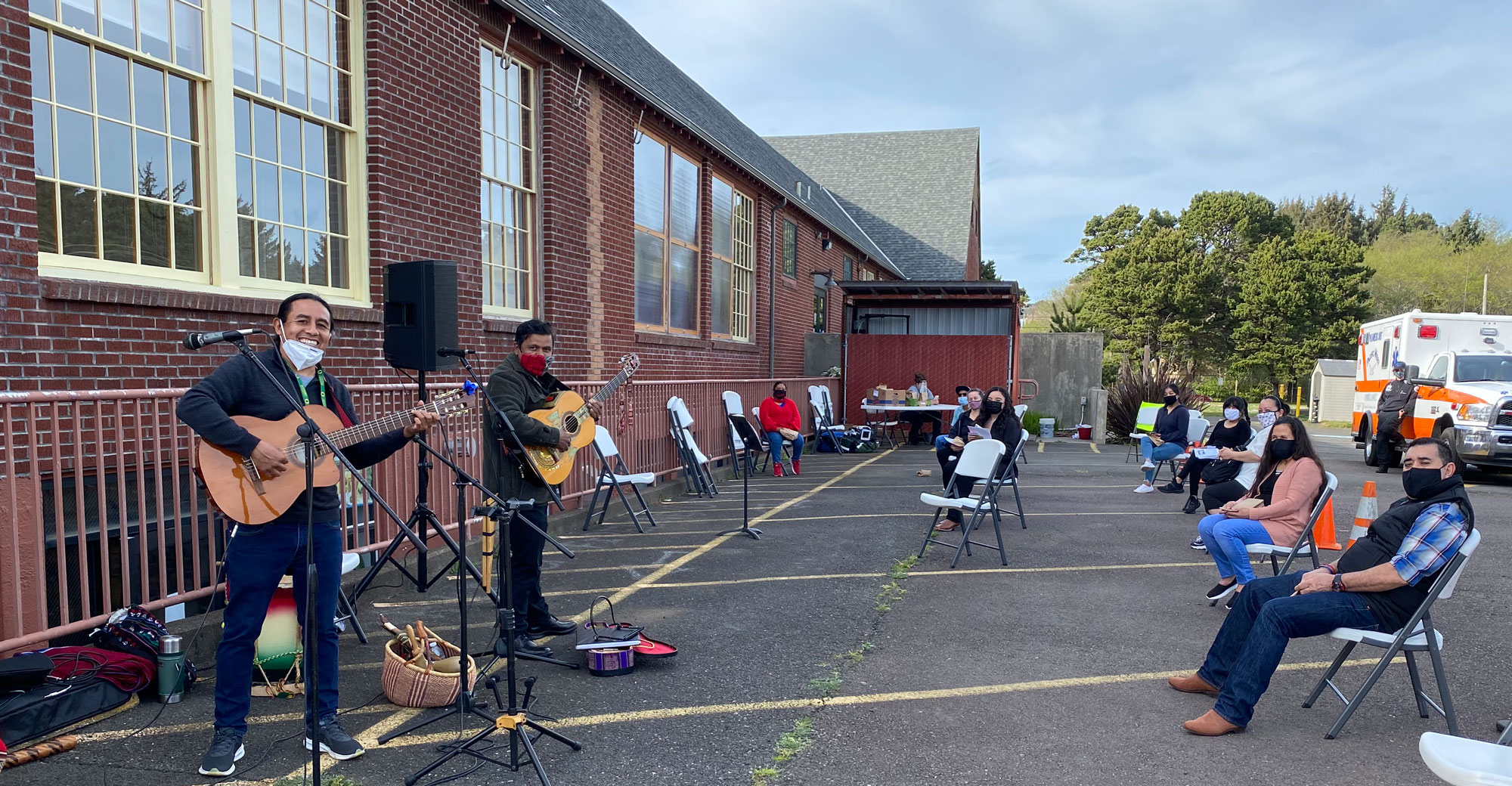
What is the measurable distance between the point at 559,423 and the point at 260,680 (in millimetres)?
2086

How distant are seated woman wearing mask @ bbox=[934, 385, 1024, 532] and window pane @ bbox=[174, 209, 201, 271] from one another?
6.53 metres

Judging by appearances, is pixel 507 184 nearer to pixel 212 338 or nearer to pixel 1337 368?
pixel 212 338

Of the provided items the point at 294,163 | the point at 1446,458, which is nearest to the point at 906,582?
the point at 1446,458

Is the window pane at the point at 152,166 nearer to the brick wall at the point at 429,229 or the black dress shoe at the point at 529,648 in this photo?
the brick wall at the point at 429,229

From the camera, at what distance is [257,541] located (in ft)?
11.2

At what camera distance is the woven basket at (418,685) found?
13.4 ft

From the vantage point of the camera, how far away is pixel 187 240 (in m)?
5.77

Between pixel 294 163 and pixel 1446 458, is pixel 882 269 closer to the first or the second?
pixel 294 163

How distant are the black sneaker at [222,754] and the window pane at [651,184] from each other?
927 centimetres

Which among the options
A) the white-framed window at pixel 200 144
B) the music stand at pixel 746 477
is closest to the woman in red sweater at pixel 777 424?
the music stand at pixel 746 477

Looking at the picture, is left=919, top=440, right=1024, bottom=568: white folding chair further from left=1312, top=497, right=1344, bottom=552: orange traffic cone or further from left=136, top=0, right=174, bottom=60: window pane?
left=136, top=0, right=174, bottom=60: window pane

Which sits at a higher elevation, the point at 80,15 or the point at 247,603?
the point at 80,15

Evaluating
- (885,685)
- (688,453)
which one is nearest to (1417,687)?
(885,685)

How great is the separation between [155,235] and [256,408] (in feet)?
9.63
